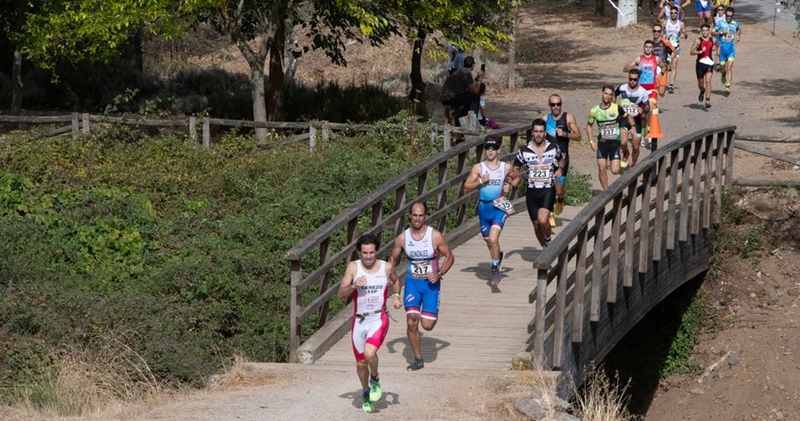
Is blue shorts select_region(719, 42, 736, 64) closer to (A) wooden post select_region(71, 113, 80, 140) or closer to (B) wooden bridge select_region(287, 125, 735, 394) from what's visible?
(B) wooden bridge select_region(287, 125, 735, 394)

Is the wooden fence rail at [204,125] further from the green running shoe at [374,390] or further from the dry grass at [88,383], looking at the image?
the green running shoe at [374,390]

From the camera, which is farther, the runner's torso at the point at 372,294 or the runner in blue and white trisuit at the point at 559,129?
the runner in blue and white trisuit at the point at 559,129

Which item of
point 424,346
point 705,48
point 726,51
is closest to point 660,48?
point 705,48

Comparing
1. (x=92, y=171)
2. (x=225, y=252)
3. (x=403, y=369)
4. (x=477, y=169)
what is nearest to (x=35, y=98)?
(x=92, y=171)

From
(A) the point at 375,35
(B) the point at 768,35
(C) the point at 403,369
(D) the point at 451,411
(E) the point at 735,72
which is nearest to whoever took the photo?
(D) the point at 451,411

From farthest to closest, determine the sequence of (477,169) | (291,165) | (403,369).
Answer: (291,165) → (477,169) → (403,369)

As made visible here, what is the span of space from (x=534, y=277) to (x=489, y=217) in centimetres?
106

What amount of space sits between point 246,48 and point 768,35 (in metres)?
21.5

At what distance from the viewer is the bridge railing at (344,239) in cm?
1207

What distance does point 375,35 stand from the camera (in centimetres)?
2570

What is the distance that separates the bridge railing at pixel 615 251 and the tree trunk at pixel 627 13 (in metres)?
24.2

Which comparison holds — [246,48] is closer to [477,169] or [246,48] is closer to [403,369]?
[477,169]

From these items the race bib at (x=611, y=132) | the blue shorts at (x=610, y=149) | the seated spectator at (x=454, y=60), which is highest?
the seated spectator at (x=454, y=60)

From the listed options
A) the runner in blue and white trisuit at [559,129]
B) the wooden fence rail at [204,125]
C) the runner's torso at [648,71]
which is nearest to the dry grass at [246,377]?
the runner in blue and white trisuit at [559,129]
